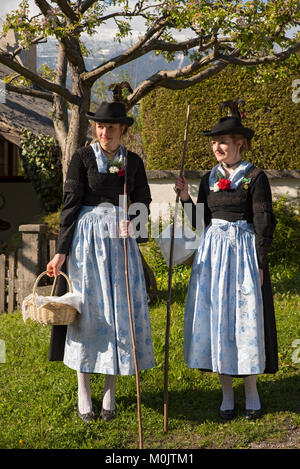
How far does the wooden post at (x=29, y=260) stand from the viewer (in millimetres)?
7426

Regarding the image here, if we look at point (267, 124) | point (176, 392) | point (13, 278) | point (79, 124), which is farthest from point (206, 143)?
point (176, 392)

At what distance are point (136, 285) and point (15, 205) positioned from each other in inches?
424

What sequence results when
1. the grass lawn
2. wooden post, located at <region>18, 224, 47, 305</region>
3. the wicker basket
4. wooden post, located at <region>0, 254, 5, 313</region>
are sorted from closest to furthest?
the wicker basket, the grass lawn, wooden post, located at <region>18, 224, 47, 305</region>, wooden post, located at <region>0, 254, 5, 313</region>

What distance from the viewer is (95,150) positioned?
4.00 m

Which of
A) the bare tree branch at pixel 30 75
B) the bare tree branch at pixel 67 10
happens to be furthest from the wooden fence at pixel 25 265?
the bare tree branch at pixel 67 10

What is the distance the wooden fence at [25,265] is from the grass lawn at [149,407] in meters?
1.67

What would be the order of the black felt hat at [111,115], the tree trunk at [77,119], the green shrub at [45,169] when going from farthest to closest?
the green shrub at [45,169]
the tree trunk at [77,119]
the black felt hat at [111,115]

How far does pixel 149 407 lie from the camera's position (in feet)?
13.9

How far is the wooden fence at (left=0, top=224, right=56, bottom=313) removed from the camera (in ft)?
24.4

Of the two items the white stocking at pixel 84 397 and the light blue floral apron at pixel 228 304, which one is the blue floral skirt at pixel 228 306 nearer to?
the light blue floral apron at pixel 228 304

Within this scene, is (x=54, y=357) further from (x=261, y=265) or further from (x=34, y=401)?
(x=261, y=265)

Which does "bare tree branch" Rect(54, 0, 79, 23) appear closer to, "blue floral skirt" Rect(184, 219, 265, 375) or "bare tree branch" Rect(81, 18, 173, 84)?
"bare tree branch" Rect(81, 18, 173, 84)

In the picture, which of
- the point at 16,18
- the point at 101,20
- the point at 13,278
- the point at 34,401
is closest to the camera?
the point at 34,401

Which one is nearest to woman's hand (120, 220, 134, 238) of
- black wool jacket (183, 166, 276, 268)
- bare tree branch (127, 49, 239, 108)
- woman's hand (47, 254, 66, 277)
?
woman's hand (47, 254, 66, 277)
